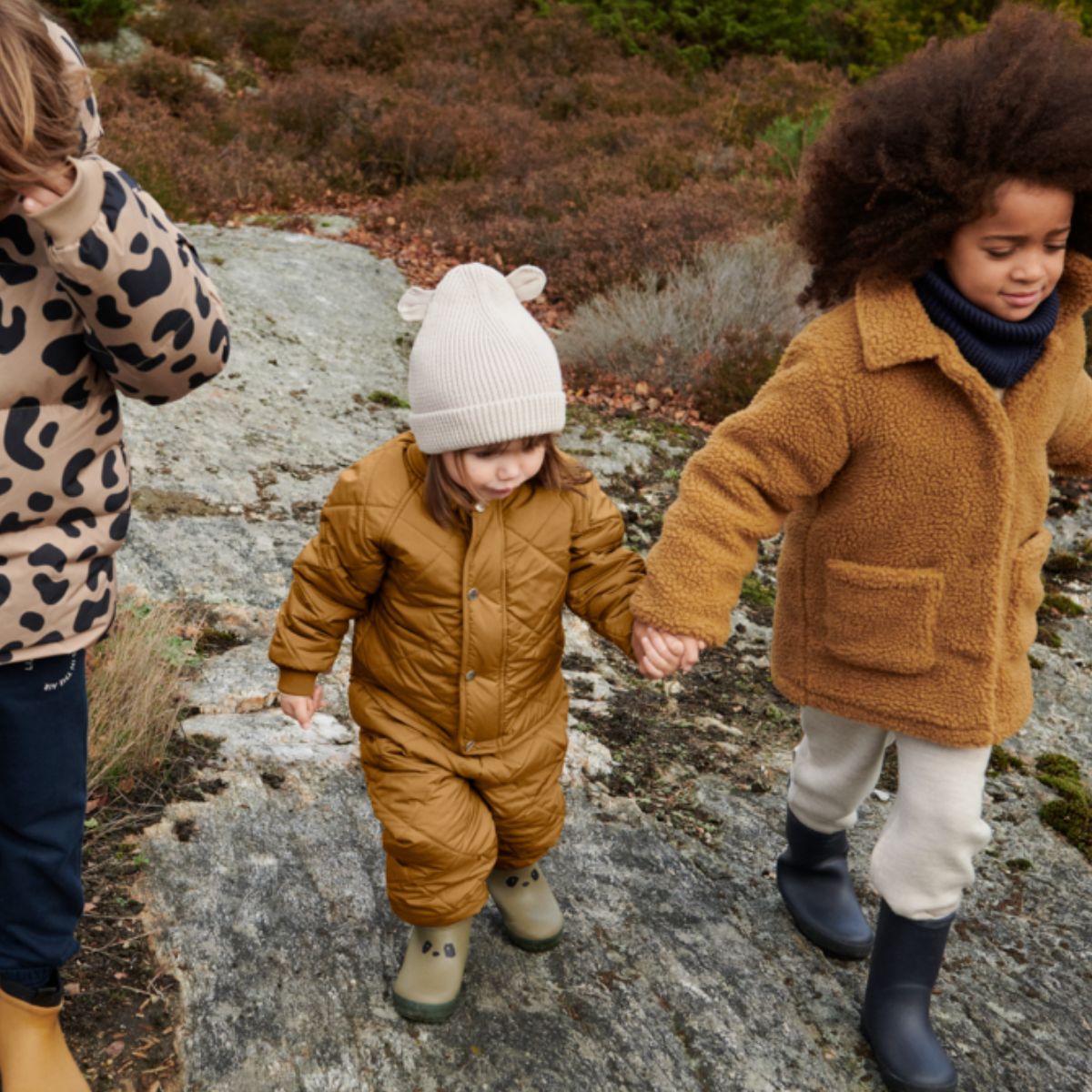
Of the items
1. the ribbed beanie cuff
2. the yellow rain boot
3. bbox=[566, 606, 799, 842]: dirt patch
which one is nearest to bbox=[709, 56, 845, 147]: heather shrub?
bbox=[566, 606, 799, 842]: dirt patch

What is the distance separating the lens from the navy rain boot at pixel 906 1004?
2236 mm

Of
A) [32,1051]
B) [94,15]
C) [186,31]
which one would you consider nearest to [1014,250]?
[32,1051]

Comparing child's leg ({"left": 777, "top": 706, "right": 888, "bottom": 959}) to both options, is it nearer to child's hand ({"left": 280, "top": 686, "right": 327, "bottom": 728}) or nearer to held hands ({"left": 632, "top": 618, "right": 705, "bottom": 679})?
held hands ({"left": 632, "top": 618, "right": 705, "bottom": 679})

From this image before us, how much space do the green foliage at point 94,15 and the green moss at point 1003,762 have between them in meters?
13.8

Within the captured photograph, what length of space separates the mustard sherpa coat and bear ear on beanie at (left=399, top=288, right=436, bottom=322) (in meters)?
0.64

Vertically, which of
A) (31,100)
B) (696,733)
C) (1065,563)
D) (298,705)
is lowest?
(1065,563)

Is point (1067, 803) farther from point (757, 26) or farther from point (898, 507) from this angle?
point (757, 26)

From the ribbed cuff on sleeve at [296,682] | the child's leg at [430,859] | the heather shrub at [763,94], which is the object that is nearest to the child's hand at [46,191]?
the ribbed cuff on sleeve at [296,682]

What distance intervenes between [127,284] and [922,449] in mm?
1461

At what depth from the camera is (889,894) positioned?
229 cm

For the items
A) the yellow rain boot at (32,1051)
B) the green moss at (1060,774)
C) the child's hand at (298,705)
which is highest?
the child's hand at (298,705)

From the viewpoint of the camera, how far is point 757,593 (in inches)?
183

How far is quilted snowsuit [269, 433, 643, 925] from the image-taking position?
217cm

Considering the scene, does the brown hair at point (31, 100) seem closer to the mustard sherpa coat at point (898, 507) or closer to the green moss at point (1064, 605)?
the mustard sherpa coat at point (898, 507)
